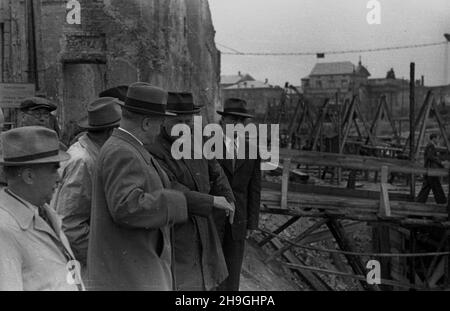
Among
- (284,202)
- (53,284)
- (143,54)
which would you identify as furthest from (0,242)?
(143,54)

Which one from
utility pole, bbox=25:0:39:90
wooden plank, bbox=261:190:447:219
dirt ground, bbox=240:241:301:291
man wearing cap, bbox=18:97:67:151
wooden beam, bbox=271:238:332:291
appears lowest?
wooden beam, bbox=271:238:332:291

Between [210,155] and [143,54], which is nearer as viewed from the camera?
[210,155]

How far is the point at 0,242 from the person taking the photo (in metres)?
1.95

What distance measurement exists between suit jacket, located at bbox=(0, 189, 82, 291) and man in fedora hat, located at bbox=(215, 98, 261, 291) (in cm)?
234

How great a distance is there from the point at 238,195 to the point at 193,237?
4.48 ft

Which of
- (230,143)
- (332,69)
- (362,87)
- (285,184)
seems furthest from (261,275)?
(332,69)

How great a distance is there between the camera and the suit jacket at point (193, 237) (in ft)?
11.5

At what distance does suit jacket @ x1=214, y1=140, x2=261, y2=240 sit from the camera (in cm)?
473

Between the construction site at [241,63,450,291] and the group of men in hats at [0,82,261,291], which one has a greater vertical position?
the group of men in hats at [0,82,261,291]

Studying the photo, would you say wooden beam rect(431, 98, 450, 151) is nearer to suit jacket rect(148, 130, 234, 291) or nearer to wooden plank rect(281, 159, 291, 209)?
wooden plank rect(281, 159, 291, 209)

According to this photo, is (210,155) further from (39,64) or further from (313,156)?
(39,64)

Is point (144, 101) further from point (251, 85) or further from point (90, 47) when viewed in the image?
point (251, 85)

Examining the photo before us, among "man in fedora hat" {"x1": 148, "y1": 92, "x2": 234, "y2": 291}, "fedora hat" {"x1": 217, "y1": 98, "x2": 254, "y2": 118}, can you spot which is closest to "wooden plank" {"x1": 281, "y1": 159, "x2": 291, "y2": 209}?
"fedora hat" {"x1": 217, "y1": 98, "x2": 254, "y2": 118}
